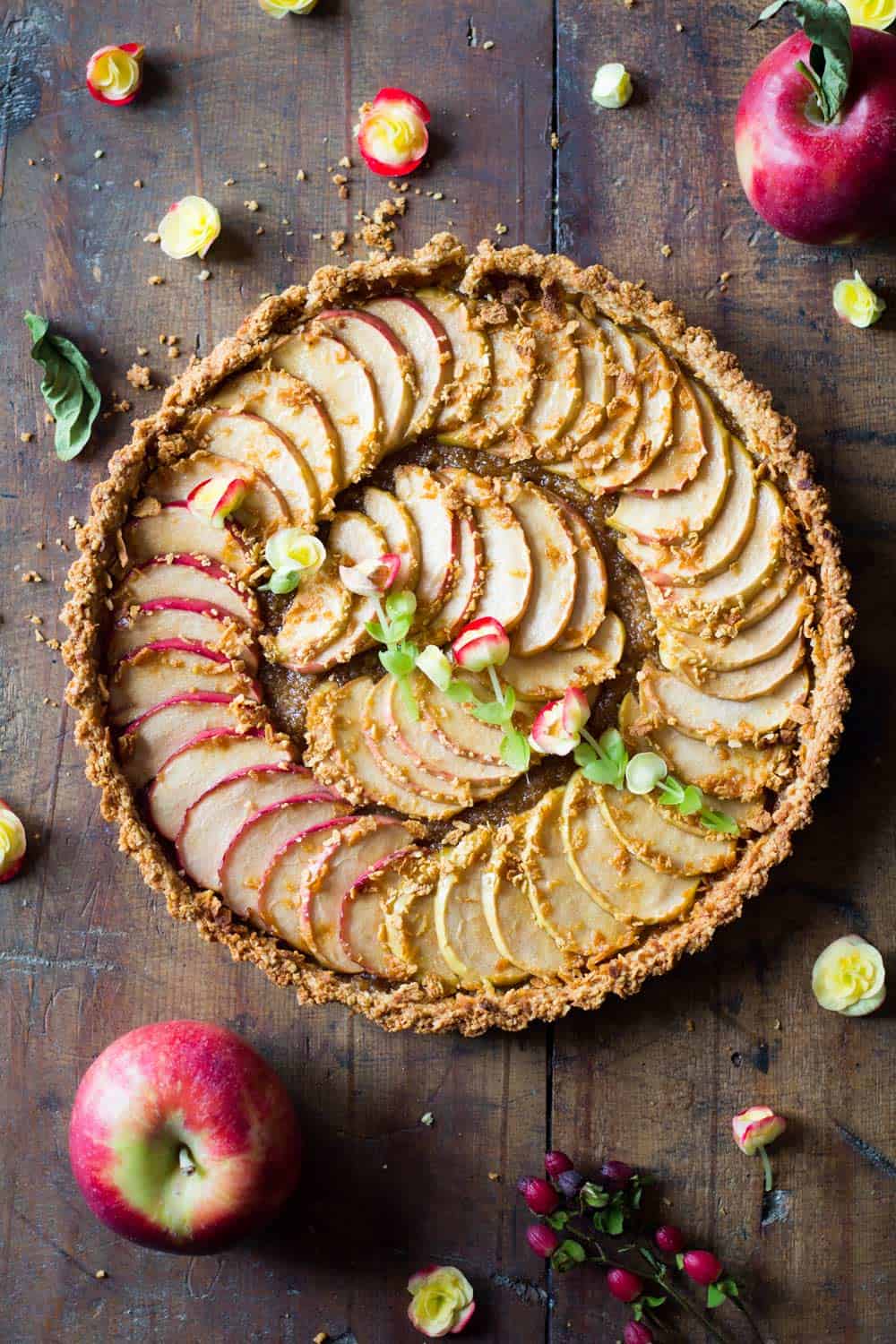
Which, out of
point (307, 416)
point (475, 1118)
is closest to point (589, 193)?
point (307, 416)

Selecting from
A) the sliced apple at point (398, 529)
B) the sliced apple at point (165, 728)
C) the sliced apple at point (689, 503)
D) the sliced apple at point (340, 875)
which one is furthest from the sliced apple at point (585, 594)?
the sliced apple at point (165, 728)

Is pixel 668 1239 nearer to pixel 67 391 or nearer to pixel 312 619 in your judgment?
pixel 312 619

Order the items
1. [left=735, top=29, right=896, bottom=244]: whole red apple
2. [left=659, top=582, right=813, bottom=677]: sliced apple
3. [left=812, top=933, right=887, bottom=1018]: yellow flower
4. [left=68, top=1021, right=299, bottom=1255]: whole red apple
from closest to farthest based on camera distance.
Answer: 1. [left=68, top=1021, right=299, bottom=1255]: whole red apple
2. [left=735, top=29, right=896, bottom=244]: whole red apple
3. [left=659, top=582, right=813, bottom=677]: sliced apple
4. [left=812, top=933, right=887, bottom=1018]: yellow flower

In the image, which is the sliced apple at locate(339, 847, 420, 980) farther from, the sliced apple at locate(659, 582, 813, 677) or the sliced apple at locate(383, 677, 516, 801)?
the sliced apple at locate(659, 582, 813, 677)

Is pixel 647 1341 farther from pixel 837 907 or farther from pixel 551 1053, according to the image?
pixel 837 907

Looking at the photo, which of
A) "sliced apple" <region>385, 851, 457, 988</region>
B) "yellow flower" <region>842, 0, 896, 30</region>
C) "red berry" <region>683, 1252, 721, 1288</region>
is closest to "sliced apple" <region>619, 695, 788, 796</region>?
"sliced apple" <region>385, 851, 457, 988</region>

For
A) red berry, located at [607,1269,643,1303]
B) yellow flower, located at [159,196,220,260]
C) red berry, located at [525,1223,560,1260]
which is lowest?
red berry, located at [607,1269,643,1303]
